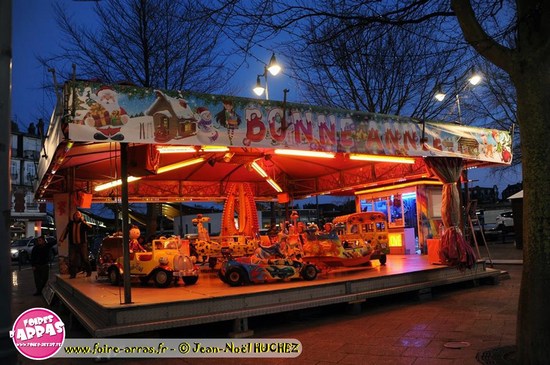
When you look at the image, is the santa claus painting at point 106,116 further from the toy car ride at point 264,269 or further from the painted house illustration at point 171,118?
the toy car ride at point 264,269

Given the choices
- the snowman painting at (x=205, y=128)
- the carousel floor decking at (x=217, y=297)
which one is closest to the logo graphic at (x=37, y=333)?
the carousel floor decking at (x=217, y=297)

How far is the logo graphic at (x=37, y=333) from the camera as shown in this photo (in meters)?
3.66

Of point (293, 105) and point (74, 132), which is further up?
point (293, 105)

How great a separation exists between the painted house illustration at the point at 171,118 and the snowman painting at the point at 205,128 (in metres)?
0.09

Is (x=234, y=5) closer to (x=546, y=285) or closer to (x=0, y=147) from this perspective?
(x=0, y=147)

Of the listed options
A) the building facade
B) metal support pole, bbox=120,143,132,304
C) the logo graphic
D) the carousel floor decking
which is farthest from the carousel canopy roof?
the building facade

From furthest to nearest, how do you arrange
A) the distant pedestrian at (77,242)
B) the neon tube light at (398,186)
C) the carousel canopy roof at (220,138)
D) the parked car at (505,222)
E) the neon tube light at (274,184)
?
the parked car at (505,222), the neon tube light at (398,186), the neon tube light at (274,184), the distant pedestrian at (77,242), the carousel canopy roof at (220,138)

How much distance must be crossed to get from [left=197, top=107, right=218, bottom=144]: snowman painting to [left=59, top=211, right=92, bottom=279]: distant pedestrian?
21.6ft

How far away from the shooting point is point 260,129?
8.04 m

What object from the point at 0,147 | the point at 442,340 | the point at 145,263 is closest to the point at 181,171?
the point at 145,263

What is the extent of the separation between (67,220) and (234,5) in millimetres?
9359

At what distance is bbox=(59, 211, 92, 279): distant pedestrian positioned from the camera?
1233cm

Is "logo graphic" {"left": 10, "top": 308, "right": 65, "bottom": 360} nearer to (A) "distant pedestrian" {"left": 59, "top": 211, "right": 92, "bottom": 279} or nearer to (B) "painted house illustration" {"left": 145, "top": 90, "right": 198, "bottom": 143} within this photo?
(B) "painted house illustration" {"left": 145, "top": 90, "right": 198, "bottom": 143}

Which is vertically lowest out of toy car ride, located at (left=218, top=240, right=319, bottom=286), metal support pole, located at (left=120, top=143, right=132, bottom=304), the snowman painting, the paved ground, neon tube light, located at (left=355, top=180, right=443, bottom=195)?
the paved ground
